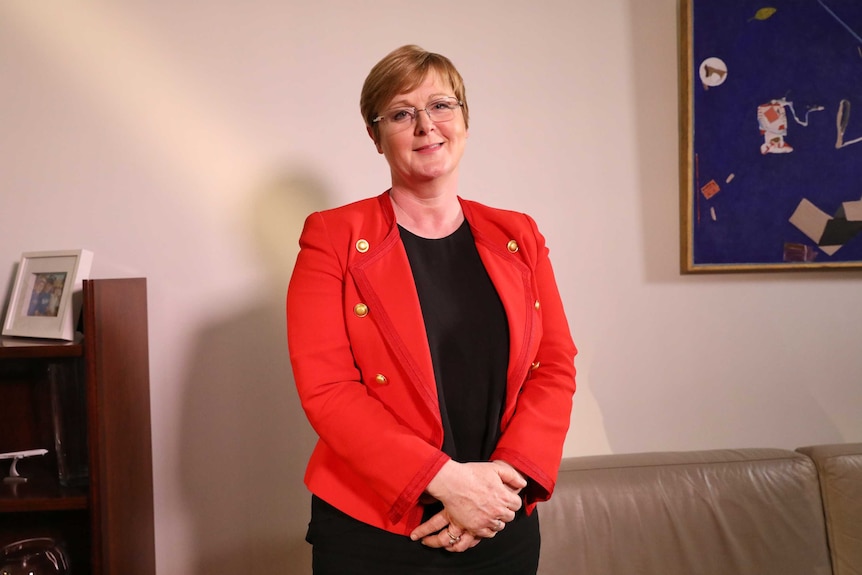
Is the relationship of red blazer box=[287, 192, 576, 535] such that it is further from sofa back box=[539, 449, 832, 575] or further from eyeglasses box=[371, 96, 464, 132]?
sofa back box=[539, 449, 832, 575]

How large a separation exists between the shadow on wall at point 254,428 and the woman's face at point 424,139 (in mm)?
687

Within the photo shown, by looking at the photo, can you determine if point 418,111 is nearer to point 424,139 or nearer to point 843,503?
point 424,139

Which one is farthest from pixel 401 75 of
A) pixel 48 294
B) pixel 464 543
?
pixel 48 294

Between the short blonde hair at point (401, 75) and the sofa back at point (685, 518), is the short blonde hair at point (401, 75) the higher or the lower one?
the higher one

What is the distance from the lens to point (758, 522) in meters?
1.98

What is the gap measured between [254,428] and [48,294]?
0.66 m

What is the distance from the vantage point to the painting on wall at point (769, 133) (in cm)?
222

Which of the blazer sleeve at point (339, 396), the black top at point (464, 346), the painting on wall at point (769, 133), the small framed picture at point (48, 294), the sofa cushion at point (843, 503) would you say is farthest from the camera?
the painting on wall at point (769, 133)

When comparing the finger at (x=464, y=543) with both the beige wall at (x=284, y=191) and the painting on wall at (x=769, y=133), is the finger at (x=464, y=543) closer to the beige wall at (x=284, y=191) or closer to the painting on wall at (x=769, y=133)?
the beige wall at (x=284, y=191)

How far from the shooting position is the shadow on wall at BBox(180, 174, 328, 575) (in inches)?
82.0

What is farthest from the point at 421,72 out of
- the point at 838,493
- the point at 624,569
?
the point at 838,493

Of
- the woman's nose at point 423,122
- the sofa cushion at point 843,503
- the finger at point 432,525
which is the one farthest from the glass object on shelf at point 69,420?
the sofa cushion at point 843,503

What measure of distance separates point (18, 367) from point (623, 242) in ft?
5.82

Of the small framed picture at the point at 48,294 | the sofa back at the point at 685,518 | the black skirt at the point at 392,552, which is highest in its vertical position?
the small framed picture at the point at 48,294
